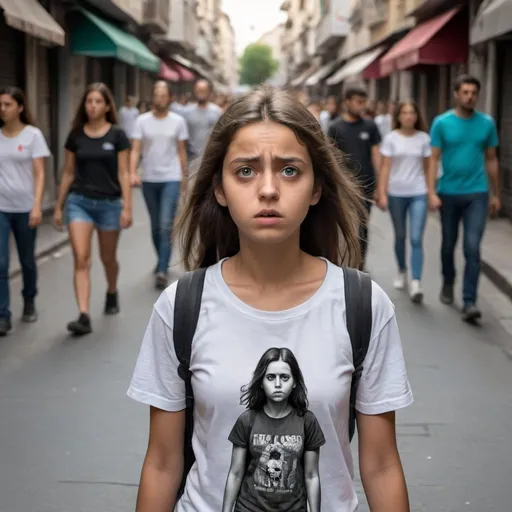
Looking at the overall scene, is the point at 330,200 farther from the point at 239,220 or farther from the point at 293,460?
the point at 293,460

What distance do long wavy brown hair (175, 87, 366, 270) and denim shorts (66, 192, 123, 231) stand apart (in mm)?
6094

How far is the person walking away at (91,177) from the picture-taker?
8.47 metres

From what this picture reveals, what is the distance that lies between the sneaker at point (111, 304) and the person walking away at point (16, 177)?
93cm

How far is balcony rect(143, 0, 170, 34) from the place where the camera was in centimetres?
3189

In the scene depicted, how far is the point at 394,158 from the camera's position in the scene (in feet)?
33.2

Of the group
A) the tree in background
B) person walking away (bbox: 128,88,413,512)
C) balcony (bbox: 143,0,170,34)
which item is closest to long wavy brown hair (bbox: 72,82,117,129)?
person walking away (bbox: 128,88,413,512)

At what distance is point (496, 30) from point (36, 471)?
1076 cm

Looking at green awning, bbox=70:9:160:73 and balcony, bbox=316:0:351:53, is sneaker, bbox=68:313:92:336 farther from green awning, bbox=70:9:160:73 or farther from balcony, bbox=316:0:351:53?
balcony, bbox=316:0:351:53

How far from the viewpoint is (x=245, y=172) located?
7.09 feet

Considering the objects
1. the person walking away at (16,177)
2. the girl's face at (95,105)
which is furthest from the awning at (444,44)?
the person walking away at (16,177)

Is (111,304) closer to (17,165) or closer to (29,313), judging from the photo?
(29,313)

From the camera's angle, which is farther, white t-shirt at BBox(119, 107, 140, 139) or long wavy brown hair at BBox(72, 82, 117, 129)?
white t-shirt at BBox(119, 107, 140, 139)

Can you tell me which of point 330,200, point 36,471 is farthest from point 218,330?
point 36,471

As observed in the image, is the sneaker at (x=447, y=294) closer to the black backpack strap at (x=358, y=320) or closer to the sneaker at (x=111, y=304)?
the sneaker at (x=111, y=304)
